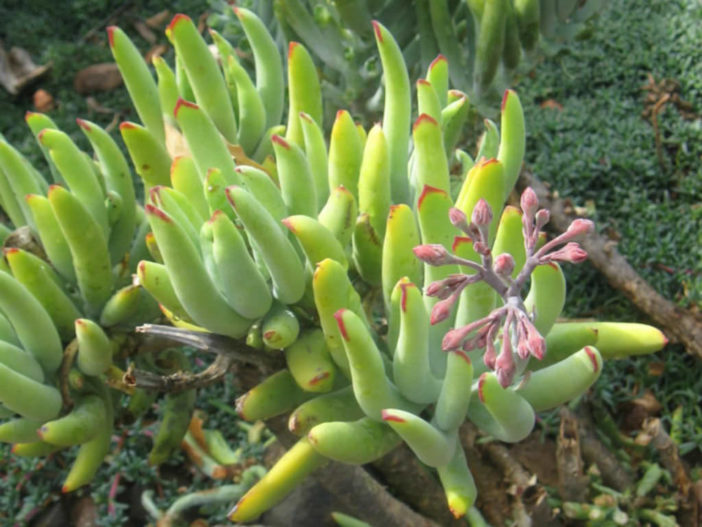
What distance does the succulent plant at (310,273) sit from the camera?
2.55 ft

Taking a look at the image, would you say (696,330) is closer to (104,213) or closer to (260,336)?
(260,336)

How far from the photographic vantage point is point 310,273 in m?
0.92

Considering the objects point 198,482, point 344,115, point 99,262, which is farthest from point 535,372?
point 198,482

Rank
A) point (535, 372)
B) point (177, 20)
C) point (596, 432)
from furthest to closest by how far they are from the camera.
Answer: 1. point (596, 432)
2. point (177, 20)
3. point (535, 372)

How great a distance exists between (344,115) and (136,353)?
1.55 ft

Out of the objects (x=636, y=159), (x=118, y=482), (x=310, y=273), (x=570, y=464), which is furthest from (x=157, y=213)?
(x=636, y=159)

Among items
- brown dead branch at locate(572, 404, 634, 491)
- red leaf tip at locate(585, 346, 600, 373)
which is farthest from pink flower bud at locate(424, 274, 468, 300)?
brown dead branch at locate(572, 404, 634, 491)

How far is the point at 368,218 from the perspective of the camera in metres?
0.94

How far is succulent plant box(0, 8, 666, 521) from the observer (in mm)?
778

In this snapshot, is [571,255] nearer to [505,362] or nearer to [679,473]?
[505,362]

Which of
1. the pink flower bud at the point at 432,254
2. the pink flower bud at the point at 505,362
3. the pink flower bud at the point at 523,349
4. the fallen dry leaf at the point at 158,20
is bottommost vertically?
the pink flower bud at the point at 505,362

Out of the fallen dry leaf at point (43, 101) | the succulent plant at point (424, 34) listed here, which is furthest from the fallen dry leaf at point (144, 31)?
the succulent plant at point (424, 34)

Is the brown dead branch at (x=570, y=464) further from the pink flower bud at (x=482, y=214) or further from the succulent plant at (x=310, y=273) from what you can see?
the pink flower bud at (x=482, y=214)

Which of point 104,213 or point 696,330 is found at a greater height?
point 104,213
